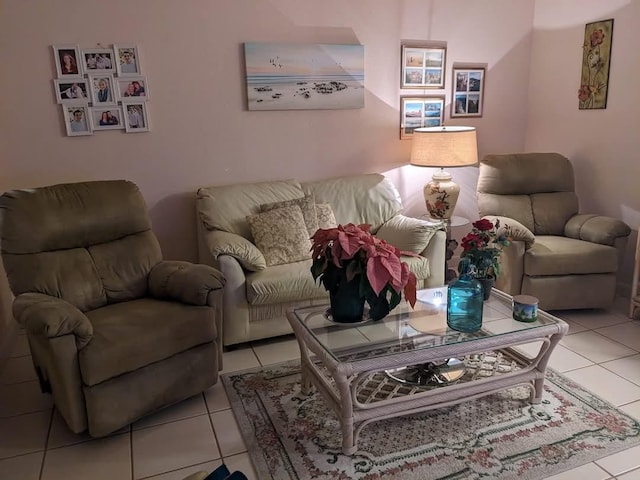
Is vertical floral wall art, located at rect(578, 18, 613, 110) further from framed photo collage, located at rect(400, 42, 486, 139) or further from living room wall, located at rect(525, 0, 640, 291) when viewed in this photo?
framed photo collage, located at rect(400, 42, 486, 139)

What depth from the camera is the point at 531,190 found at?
12.8 ft

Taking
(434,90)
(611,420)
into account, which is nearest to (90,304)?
(611,420)

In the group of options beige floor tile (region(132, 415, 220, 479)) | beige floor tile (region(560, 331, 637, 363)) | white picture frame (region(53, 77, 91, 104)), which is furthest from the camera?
white picture frame (region(53, 77, 91, 104))

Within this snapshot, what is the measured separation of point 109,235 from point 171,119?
106 centimetres

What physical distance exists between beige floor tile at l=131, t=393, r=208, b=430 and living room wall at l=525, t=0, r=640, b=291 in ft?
10.4

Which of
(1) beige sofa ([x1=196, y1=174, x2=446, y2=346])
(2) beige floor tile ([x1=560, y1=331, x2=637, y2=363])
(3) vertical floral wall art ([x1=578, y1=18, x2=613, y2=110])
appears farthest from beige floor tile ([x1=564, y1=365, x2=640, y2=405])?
(3) vertical floral wall art ([x1=578, y1=18, x2=613, y2=110])

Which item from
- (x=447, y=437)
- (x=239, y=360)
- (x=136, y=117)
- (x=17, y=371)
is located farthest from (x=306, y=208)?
(x=17, y=371)

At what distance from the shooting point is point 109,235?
2.73 m

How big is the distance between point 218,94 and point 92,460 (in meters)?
2.40

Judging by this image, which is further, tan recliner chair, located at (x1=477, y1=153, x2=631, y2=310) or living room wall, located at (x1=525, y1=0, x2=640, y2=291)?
living room wall, located at (x1=525, y1=0, x2=640, y2=291)

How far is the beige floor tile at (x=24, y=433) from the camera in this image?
216cm

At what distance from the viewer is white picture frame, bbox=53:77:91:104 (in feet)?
10.3

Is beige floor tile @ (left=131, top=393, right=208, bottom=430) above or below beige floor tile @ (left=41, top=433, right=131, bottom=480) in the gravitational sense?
above

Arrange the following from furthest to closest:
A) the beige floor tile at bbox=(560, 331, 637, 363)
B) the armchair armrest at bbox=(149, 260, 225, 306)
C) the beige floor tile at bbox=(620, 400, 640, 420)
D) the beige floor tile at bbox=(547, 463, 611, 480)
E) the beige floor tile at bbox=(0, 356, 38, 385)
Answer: the beige floor tile at bbox=(560, 331, 637, 363), the beige floor tile at bbox=(0, 356, 38, 385), the armchair armrest at bbox=(149, 260, 225, 306), the beige floor tile at bbox=(620, 400, 640, 420), the beige floor tile at bbox=(547, 463, 611, 480)
